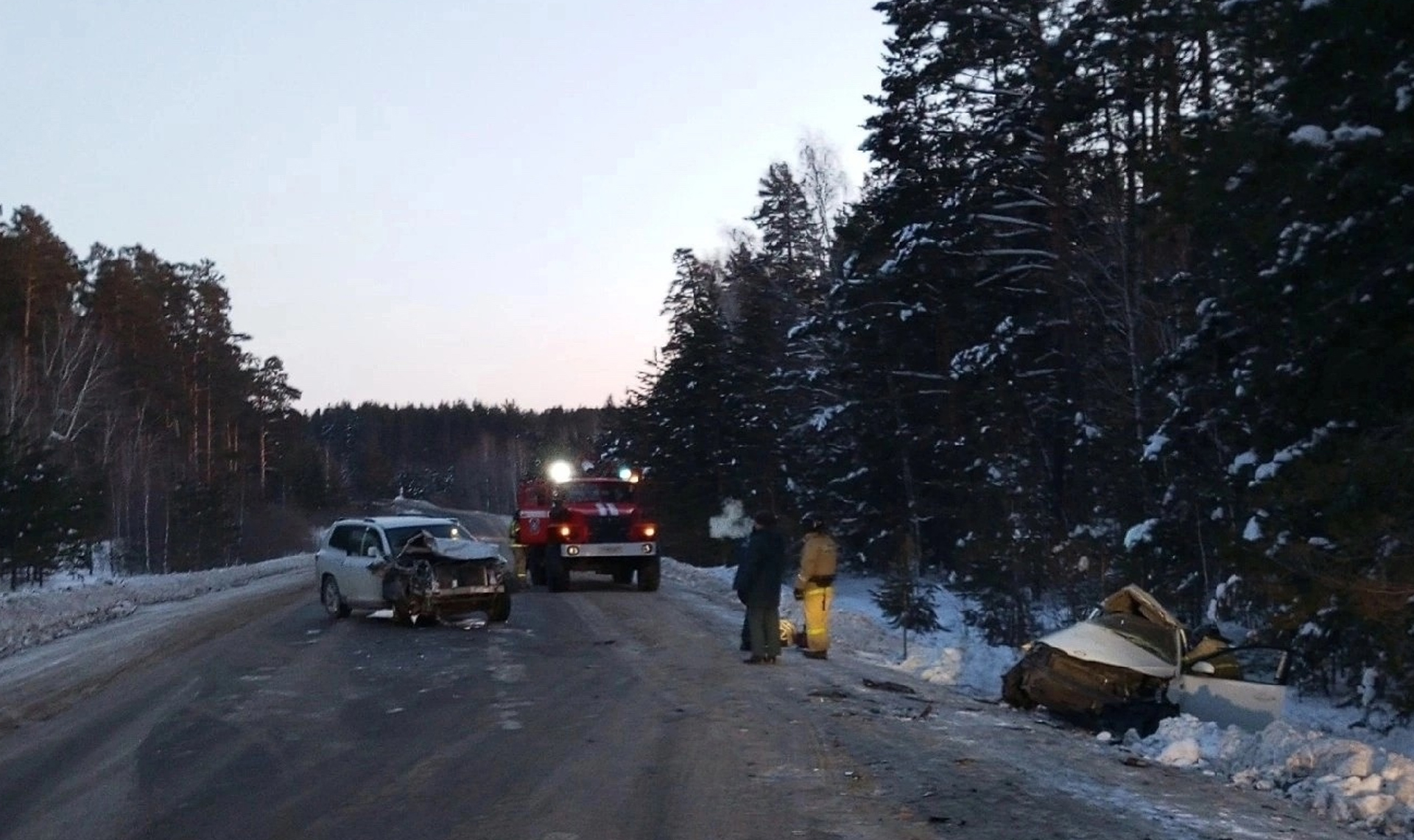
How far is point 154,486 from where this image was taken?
7325cm

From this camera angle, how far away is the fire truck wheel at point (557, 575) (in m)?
28.4

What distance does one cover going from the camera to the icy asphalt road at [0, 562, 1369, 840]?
8805mm

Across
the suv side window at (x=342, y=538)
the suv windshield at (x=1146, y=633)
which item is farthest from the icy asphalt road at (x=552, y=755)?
the suv side window at (x=342, y=538)

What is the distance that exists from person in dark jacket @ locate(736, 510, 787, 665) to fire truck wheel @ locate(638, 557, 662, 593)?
11767mm

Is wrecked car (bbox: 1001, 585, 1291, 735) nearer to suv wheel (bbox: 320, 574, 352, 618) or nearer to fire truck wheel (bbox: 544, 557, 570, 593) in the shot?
suv wheel (bbox: 320, 574, 352, 618)

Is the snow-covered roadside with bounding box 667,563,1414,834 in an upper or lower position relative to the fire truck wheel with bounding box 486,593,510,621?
lower

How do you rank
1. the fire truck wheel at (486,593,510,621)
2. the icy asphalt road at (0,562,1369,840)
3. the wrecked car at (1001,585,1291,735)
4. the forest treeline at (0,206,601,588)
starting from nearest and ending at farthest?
the icy asphalt road at (0,562,1369,840) → the wrecked car at (1001,585,1291,735) → the fire truck wheel at (486,593,510,621) → the forest treeline at (0,206,601,588)

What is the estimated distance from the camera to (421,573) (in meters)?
21.5

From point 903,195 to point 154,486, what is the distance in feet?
171

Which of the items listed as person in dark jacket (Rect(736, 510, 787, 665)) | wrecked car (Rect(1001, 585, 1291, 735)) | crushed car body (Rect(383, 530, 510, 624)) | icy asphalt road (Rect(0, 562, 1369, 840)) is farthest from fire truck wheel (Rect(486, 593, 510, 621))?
wrecked car (Rect(1001, 585, 1291, 735))

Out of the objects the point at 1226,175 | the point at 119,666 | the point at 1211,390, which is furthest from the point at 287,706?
the point at 1211,390

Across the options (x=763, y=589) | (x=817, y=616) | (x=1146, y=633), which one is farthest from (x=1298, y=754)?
(x=817, y=616)

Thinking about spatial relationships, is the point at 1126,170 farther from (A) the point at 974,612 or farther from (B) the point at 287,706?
(B) the point at 287,706

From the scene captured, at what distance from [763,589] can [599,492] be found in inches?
494
